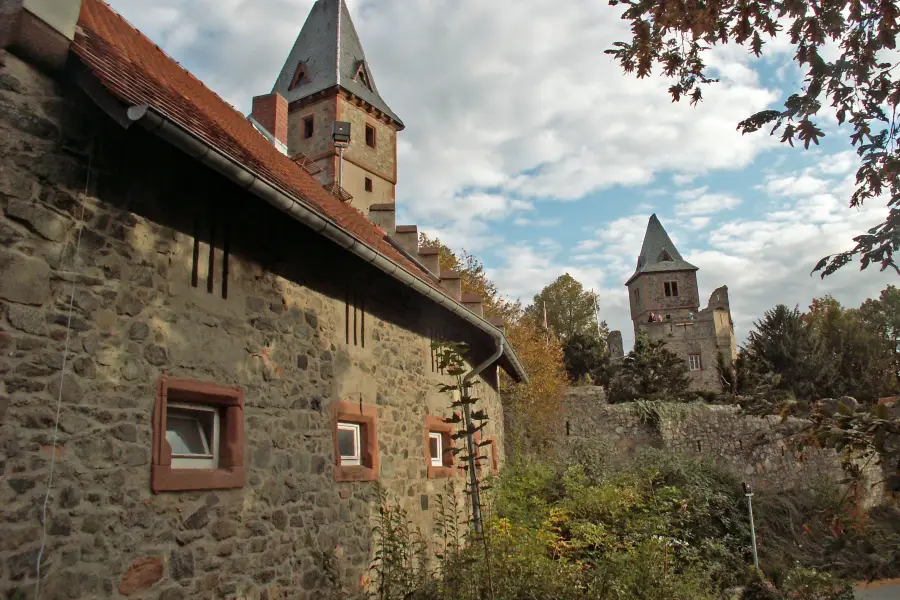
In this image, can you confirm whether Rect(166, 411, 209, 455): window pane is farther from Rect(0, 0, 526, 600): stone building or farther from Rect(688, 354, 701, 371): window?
Rect(688, 354, 701, 371): window

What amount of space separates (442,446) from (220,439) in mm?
4436

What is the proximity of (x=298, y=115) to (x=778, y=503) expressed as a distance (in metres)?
18.9

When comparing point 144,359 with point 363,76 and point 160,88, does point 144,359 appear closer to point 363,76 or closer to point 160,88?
point 160,88

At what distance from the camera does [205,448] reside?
510cm

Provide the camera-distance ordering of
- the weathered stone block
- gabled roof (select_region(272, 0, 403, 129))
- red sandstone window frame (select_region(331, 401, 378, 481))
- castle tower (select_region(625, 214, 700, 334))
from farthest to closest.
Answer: castle tower (select_region(625, 214, 700, 334)), gabled roof (select_region(272, 0, 403, 129)), red sandstone window frame (select_region(331, 401, 378, 481)), the weathered stone block

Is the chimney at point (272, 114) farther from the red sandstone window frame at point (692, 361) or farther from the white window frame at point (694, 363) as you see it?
the white window frame at point (694, 363)

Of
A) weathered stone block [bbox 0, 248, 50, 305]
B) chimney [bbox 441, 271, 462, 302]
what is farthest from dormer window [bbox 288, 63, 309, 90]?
weathered stone block [bbox 0, 248, 50, 305]

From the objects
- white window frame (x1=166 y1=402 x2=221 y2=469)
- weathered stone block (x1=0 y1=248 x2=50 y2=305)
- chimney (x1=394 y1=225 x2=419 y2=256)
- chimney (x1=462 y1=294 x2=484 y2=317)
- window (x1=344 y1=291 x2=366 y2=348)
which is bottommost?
white window frame (x1=166 y1=402 x2=221 y2=469)

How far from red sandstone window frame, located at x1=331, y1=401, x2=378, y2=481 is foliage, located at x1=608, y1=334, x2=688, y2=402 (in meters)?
19.4

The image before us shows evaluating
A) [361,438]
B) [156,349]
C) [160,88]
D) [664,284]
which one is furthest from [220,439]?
[664,284]

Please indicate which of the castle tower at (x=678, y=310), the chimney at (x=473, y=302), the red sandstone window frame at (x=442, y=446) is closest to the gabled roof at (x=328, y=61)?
the chimney at (x=473, y=302)

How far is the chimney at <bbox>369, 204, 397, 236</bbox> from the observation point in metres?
12.2

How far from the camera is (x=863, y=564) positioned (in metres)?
2.54

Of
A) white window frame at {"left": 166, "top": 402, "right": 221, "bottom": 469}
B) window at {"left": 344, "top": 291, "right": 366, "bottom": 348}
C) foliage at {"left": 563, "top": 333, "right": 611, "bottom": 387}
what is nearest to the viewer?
white window frame at {"left": 166, "top": 402, "right": 221, "bottom": 469}
